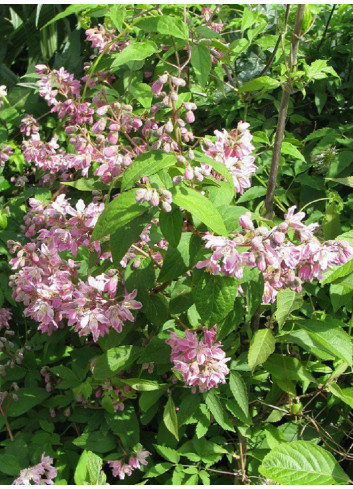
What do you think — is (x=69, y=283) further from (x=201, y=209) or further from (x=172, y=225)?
(x=201, y=209)

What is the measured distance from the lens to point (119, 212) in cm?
109

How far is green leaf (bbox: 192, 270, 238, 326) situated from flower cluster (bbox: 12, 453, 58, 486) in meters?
0.79

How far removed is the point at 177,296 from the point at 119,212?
1.33 feet

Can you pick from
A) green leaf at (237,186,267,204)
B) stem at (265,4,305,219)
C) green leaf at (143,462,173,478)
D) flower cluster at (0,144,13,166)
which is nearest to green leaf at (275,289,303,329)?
stem at (265,4,305,219)

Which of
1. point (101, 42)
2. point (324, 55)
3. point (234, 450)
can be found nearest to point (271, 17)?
point (324, 55)

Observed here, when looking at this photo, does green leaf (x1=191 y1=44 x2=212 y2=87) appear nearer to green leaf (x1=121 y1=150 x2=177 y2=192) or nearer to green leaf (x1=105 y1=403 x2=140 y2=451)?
green leaf (x1=121 y1=150 x2=177 y2=192)

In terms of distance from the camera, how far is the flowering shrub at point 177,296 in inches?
45.8

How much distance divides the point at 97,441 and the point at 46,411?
1.01 ft

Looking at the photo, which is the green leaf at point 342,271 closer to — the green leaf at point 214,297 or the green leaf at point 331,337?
the green leaf at point 331,337

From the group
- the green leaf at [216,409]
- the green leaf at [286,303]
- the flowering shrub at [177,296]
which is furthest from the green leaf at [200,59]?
the green leaf at [216,409]

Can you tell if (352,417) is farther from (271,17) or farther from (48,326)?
(271,17)

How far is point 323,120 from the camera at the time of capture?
2.34m

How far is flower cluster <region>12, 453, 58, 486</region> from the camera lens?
155 centimetres

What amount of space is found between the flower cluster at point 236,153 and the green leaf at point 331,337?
396 mm
